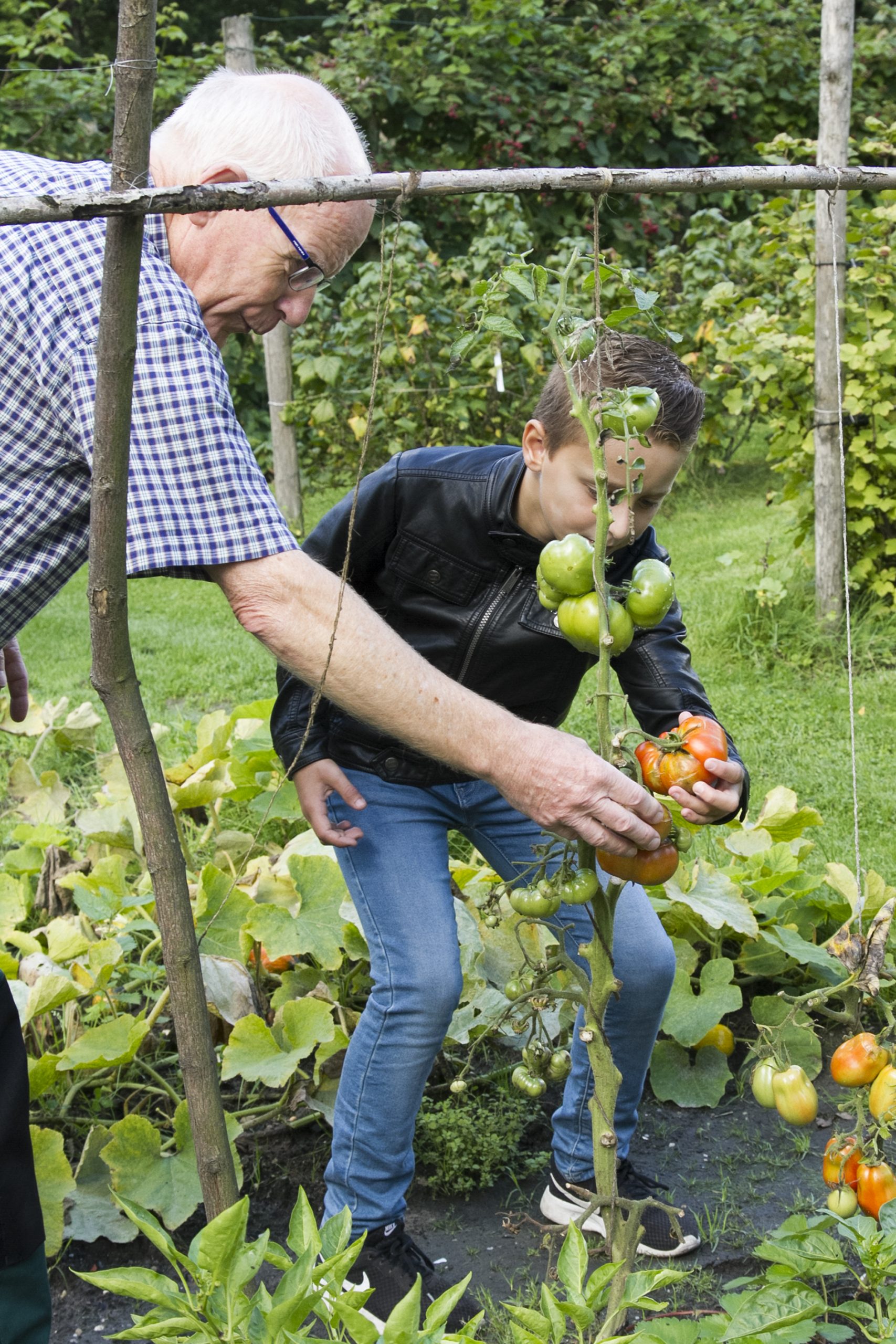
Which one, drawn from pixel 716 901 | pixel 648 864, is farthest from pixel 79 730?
pixel 648 864

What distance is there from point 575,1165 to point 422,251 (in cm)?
556

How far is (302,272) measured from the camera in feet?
5.49

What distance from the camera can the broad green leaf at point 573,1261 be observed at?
1169mm

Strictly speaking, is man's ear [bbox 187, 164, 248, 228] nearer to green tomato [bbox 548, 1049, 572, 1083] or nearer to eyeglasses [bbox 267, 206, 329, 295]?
eyeglasses [bbox 267, 206, 329, 295]

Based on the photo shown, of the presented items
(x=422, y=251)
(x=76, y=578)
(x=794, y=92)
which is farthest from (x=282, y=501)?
(x=794, y=92)

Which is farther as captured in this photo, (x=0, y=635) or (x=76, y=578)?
(x=76, y=578)

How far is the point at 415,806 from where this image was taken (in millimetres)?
1997

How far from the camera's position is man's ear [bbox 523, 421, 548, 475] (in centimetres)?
185

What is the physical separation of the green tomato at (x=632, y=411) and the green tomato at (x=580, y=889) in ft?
1.46

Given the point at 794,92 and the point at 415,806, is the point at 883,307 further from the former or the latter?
the point at 794,92

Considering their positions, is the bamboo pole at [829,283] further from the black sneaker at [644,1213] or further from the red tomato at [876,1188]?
the red tomato at [876,1188]

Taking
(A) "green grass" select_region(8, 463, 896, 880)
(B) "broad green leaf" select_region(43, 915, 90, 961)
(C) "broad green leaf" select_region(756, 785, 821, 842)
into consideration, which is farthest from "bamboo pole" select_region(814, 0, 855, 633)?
(B) "broad green leaf" select_region(43, 915, 90, 961)

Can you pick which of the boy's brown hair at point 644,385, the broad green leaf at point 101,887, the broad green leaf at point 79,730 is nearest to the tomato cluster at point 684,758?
the boy's brown hair at point 644,385

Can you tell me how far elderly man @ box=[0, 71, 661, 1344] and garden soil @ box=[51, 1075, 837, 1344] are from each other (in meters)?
0.82
